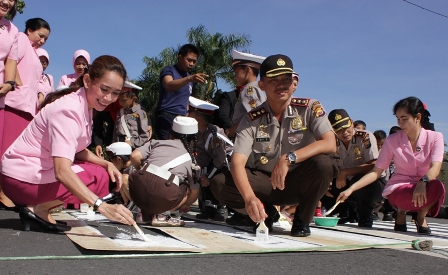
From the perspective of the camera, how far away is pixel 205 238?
319 cm

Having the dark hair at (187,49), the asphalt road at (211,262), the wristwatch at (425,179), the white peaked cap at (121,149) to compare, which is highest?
the dark hair at (187,49)

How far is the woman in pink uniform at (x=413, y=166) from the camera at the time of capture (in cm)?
412

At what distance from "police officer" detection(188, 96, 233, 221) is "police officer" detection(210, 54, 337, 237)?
106cm

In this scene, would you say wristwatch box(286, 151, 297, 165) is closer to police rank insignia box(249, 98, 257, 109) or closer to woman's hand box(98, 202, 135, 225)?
woman's hand box(98, 202, 135, 225)

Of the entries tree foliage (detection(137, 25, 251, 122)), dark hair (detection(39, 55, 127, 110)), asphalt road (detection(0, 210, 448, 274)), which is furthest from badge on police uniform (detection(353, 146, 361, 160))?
tree foliage (detection(137, 25, 251, 122))

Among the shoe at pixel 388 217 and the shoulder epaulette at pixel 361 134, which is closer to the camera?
the shoulder epaulette at pixel 361 134

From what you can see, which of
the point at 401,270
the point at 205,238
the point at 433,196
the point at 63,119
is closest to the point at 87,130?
the point at 63,119

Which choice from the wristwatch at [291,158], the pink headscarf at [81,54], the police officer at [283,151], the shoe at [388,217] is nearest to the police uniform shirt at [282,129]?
the police officer at [283,151]

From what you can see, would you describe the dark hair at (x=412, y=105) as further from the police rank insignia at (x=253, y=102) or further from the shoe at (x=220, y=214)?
the shoe at (x=220, y=214)

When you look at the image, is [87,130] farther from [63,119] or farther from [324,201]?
[324,201]

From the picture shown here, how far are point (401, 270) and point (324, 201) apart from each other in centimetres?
397

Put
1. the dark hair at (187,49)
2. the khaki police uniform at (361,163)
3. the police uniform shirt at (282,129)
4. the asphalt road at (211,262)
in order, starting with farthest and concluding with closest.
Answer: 1. the dark hair at (187,49)
2. the khaki police uniform at (361,163)
3. the police uniform shirt at (282,129)
4. the asphalt road at (211,262)

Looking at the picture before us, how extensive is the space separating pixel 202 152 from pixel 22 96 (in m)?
1.87

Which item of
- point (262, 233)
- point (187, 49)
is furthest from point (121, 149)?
point (262, 233)
